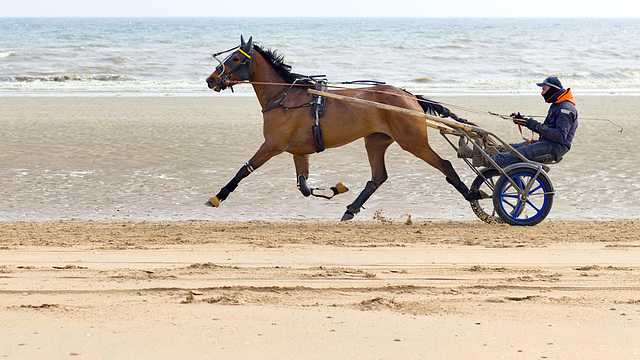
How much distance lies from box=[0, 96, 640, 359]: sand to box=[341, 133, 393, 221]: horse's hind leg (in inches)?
7.6

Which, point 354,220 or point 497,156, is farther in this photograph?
point 354,220

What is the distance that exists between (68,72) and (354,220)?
76.1 feet

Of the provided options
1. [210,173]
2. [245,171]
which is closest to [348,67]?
[210,173]

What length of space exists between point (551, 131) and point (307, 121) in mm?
2427

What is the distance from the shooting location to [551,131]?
23.4 ft

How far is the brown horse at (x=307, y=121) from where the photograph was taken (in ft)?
24.4

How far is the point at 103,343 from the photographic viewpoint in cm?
379

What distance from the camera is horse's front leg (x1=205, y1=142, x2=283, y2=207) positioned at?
24.1 feet

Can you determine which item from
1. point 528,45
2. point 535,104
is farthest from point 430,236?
point 528,45

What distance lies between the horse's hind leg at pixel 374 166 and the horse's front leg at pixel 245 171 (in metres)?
1.02

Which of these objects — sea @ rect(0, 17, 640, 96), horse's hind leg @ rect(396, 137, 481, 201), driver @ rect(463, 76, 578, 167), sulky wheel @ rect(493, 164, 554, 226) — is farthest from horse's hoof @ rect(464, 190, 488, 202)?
sea @ rect(0, 17, 640, 96)

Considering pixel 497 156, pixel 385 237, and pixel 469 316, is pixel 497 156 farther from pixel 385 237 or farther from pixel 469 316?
pixel 469 316

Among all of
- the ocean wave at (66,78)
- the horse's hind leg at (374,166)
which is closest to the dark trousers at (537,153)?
the horse's hind leg at (374,166)

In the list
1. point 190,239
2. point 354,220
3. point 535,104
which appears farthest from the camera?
point 535,104
